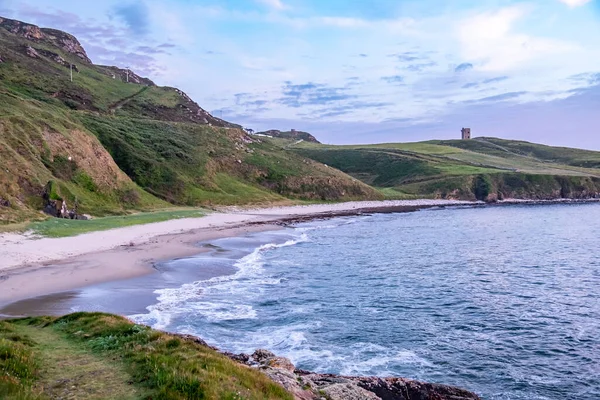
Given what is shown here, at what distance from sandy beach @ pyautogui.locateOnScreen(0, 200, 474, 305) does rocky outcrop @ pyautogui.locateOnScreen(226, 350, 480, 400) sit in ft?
57.7

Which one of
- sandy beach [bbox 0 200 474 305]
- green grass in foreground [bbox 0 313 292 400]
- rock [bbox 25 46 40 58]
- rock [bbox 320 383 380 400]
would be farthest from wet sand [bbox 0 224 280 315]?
rock [bbox 25 46 40 58]

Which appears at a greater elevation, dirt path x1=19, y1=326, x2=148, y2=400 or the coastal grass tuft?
the coastal grass tuft

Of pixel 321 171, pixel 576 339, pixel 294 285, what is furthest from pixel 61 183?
pixel 321 171

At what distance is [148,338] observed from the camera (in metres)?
14.9

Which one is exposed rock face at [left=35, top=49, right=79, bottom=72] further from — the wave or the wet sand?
the wave

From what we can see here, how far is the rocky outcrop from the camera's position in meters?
13.4

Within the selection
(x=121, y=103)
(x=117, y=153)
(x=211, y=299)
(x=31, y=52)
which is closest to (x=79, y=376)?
(x=211, y=299)

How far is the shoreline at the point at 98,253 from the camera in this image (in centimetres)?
3091

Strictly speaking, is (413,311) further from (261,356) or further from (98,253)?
(98,253)

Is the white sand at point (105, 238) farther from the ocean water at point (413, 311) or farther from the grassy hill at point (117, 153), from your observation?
the ocean water at point (413, 311)

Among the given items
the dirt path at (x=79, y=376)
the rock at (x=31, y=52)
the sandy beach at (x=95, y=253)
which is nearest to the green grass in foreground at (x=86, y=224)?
the sandy beach at (x=95, y=253)

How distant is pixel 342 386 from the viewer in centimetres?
1411

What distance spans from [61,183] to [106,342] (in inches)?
2198

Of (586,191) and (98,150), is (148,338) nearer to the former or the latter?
(98,150)
